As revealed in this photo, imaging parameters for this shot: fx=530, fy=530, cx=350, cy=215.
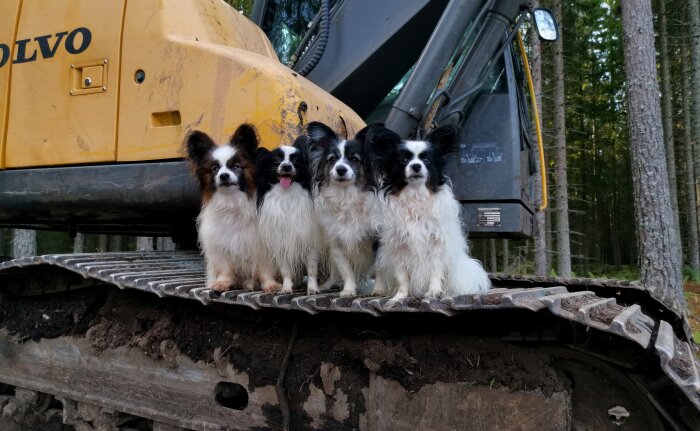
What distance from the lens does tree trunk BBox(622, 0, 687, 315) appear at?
773 cm

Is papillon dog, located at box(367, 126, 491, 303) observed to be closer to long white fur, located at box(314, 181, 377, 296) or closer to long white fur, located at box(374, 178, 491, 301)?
long white fur, located at box(374, 178, 491, 301)

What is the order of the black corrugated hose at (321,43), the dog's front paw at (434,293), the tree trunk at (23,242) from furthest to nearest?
the tree trunk at (23,242) → the black corrugated hose at (321,43) → the dog's front paw at (434,293)

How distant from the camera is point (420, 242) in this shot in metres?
2.72

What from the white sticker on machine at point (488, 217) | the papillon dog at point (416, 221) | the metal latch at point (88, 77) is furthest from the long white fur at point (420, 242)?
the metal latch at point (88, 77)

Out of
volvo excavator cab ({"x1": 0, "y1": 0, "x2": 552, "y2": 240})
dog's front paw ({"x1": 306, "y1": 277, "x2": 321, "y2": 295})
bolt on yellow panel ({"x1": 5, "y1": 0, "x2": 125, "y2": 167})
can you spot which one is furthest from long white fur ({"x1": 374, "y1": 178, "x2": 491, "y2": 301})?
bolt on yellow panel ({"x1": 5, "y1": 0, "x2": 125, "y2": 167})

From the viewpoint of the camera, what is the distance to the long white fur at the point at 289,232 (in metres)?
2.97

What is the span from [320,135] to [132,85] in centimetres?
154

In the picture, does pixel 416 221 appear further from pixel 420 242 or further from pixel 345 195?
pixel 345 195

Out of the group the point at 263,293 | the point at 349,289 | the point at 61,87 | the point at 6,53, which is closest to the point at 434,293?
the point at 349,289

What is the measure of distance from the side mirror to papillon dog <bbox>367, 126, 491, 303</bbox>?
2365 mm

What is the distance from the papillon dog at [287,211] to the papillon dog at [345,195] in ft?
0.32

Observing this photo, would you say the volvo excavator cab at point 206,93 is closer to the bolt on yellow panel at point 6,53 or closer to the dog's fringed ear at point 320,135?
the bolt on yellow panel at point 6,53

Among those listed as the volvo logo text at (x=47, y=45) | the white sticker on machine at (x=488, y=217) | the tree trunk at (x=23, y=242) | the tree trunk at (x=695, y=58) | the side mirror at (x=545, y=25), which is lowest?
the white sticker on machine at (x=488, y=217)

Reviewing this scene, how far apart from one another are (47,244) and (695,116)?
23841mm
